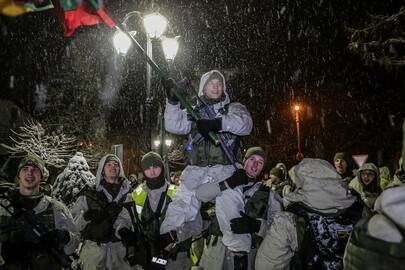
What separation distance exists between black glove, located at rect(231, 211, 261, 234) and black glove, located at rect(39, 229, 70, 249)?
2.00m

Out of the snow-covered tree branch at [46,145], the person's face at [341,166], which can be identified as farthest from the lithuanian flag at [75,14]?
the snow-covered tree branch at [46,145]

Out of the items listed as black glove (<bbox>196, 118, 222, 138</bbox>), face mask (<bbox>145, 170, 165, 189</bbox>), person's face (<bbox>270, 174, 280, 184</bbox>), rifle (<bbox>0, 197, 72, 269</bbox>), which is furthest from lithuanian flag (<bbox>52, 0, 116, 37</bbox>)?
person's face (<bbox>270, 174, 280, 184</bbox>)

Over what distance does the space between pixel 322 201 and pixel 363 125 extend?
78.5ft

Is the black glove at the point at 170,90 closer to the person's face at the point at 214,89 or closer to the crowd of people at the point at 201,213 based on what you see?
the crowd of people at the point at 201,213

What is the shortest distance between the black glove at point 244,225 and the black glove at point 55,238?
2.00 m

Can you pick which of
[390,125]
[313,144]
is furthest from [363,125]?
[313,144]

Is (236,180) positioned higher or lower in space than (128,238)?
higher

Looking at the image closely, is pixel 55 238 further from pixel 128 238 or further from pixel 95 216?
pixel 128 238

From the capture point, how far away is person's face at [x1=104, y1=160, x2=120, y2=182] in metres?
5.56

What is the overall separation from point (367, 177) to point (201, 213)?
13.6 ft

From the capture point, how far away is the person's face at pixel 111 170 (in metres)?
5.56

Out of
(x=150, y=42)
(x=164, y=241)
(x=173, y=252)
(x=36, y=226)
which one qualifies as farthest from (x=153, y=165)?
(x=150, y=42)

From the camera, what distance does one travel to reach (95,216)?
497 cm

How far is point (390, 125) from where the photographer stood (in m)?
21.6
